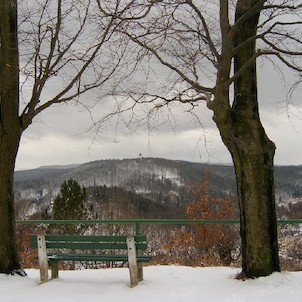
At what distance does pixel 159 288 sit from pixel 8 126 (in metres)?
3.93

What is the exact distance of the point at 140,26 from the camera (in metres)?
8.72

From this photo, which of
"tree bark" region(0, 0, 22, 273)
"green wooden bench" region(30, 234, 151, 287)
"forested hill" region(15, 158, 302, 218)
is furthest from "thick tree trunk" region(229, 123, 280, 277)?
"forested hill" region(15, 158, 302, 218)

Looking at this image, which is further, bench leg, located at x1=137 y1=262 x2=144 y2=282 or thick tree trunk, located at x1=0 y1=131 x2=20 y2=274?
thick tree trunk, located at x1=0 y1=131 x2=20 y2=274

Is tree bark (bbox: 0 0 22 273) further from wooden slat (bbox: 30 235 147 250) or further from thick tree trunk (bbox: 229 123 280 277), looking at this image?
thick tree trunk (bbox: 229 123 280 277)

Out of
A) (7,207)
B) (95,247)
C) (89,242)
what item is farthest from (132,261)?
(7,207)

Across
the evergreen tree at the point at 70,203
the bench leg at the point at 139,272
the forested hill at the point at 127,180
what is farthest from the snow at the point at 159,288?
the forested hill at the point at 127,180

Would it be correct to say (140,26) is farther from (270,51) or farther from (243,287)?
(243,287)

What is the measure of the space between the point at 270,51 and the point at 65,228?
23580 mm

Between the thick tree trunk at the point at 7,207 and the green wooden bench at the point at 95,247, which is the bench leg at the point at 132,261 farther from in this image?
the thick tree trunk at the point at 7,207

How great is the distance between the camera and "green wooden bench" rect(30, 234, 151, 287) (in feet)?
25.7

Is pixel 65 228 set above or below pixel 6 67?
below

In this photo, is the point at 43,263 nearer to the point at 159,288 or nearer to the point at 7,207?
the point at 7,207

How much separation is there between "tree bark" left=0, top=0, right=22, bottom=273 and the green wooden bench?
644mm

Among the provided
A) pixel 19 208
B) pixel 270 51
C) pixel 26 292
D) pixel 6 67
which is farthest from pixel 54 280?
pixel 19 208
